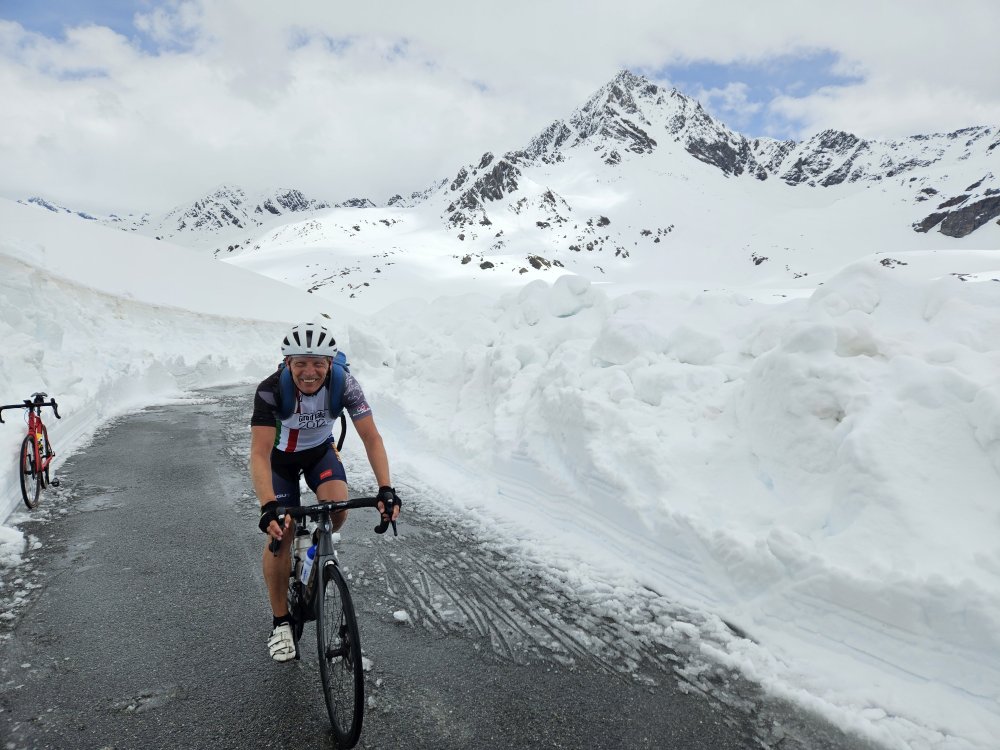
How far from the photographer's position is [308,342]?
387 centimetres

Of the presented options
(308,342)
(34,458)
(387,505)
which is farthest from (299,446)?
(34,458)

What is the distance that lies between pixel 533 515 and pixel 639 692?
3420mm

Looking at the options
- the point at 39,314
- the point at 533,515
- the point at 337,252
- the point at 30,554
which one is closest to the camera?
the point at 30,554

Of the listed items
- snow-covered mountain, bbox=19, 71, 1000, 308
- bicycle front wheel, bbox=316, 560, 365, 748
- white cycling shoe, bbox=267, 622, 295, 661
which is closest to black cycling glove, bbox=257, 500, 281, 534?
bicycle front wheel, bbox=316, 560, 365, 748

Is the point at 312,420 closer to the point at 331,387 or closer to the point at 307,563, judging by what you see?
the point at 331,387

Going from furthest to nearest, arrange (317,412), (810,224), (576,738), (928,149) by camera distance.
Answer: (928,149), (810,224), (317,412), (576,738)

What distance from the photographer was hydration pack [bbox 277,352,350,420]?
3.97m

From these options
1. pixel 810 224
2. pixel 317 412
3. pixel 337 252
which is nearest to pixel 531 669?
pixel 317 412

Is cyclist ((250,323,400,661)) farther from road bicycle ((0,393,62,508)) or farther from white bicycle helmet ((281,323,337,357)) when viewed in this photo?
road bicycle ((0,393,62,508))

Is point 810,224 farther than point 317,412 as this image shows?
Yes

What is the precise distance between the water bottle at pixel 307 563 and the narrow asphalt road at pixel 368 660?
705mm

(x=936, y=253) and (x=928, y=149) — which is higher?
(x=928, y=149)

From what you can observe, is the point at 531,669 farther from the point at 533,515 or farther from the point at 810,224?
the point at 810,224

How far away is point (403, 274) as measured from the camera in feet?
321
